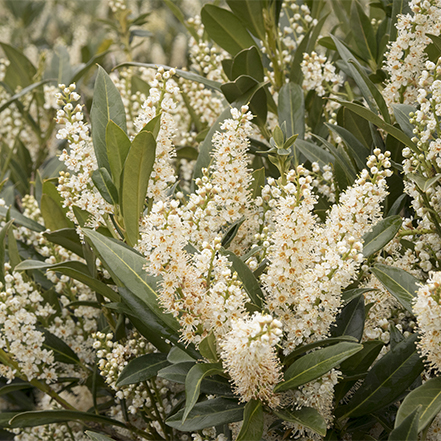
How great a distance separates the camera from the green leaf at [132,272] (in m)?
1.04

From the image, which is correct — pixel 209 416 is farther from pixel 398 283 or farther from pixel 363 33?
pixel 363 33

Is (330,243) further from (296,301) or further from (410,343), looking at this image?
(410,343)

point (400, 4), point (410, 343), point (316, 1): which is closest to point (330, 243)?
point (410, 343)

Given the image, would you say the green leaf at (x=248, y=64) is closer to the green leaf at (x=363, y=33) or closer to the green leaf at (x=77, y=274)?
the green leaf at (x=363, y=33)

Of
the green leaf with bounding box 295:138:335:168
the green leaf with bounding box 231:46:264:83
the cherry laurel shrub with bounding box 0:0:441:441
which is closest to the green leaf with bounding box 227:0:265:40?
the cherry laurel shrub with bounding box 0:0:441:441

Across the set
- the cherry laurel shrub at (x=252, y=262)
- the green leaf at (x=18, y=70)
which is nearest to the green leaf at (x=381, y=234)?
the cherry laurel shrub at (x=252, y=262)

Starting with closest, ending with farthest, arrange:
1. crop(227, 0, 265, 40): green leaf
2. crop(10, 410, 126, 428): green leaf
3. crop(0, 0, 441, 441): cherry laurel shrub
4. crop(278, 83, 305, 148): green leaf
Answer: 1. crop(0, 0, 441, 441): cherry laurel shrub
2. crop(10, 410, 126, 428): green leaf
3. crop(278, 83, 305, 148): green leaf
4. crop(227, 0, 265, 40): green leaf

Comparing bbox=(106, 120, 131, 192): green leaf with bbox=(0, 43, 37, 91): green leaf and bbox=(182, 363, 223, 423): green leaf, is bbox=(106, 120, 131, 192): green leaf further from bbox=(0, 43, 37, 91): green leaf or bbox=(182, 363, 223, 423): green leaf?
bbox=(0, 43, 37, 91): green leaf

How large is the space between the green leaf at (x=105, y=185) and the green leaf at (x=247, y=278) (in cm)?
34

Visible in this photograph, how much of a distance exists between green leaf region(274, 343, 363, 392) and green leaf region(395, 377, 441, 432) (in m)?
0.14

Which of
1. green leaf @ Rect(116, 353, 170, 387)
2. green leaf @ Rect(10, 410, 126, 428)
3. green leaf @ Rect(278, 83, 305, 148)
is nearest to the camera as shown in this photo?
green leaf @ Rect(116, 353, 170, 387)

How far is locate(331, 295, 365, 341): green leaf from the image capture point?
42.5 inches

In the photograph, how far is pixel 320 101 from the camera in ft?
5.71

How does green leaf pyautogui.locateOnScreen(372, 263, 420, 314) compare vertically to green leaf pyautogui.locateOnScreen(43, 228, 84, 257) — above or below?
below
